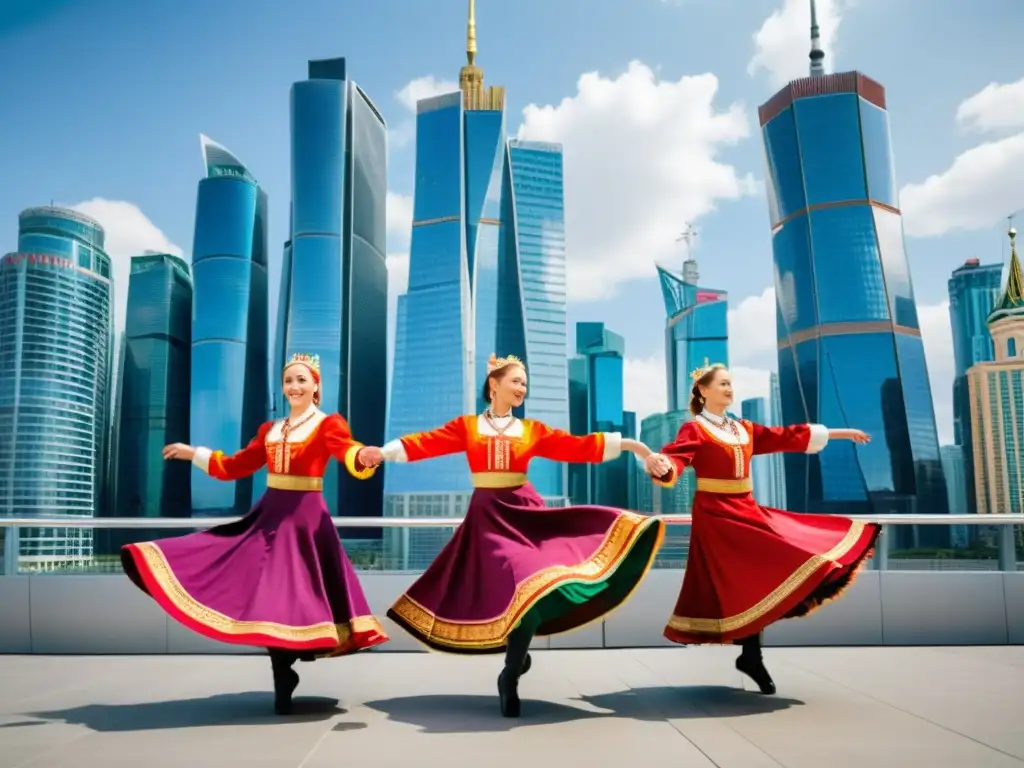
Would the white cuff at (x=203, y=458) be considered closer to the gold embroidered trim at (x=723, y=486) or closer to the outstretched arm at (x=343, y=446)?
the outstretched arm at (x=343, y=446)

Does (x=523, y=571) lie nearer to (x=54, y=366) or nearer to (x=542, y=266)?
(x=54, y=366)

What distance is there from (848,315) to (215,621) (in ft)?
211

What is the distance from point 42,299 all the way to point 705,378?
71.5 metres

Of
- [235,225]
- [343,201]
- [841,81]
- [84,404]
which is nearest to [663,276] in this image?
[841,81]

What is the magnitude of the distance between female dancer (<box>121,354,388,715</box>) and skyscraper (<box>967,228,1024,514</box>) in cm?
7370

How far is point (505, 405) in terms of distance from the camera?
400 cm

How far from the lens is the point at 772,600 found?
12.2 ft

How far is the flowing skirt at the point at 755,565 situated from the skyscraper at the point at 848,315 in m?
59.1

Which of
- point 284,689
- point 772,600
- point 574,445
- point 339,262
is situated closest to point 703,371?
point 574,445

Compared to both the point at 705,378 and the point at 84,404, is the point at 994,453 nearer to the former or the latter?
the point at 84,404

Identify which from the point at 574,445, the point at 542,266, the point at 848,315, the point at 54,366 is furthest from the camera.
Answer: the point at 542,266

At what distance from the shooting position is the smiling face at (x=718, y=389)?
4.24 metres

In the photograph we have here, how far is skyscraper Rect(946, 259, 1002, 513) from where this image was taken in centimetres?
7962

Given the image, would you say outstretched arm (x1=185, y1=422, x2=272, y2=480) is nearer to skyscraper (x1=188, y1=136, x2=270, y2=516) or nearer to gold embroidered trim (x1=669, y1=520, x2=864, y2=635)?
gold embroidered trim (x1=669, y1=520, x2=864, y2=635)
